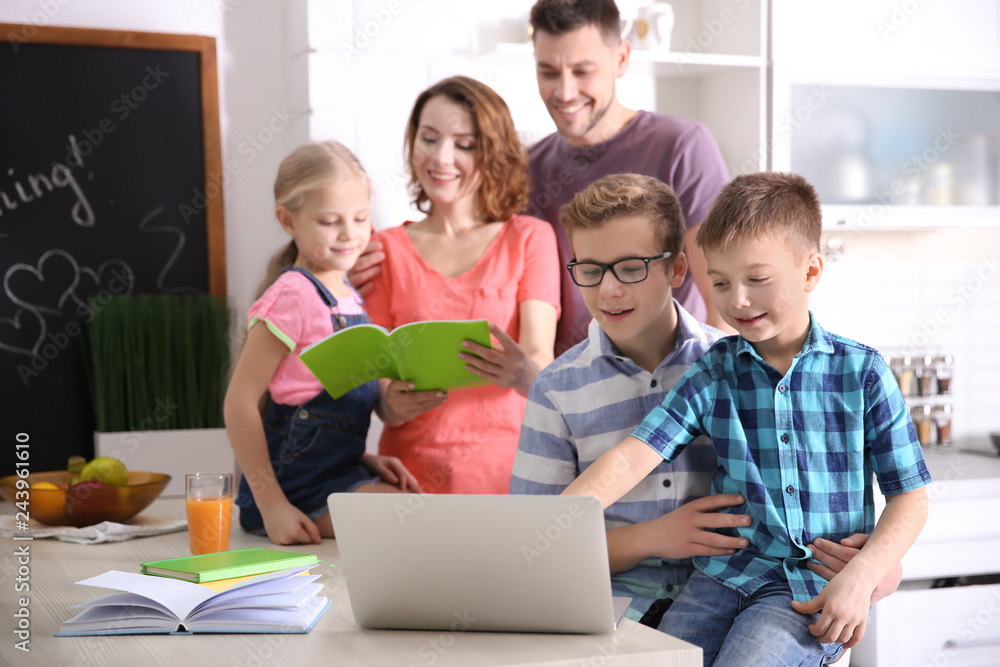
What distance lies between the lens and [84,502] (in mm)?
1639

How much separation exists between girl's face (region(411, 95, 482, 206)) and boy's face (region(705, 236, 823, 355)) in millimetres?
716

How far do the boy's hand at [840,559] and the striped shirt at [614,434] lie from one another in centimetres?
19

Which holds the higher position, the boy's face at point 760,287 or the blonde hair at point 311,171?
the blonde hair at point 311,171

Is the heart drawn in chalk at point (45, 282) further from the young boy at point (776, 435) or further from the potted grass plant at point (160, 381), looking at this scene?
the young boy at point (776, 435)

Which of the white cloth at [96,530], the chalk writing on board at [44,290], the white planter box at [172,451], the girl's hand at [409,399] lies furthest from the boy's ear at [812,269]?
the chalk writing on board at [44,290]

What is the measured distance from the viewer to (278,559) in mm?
1156

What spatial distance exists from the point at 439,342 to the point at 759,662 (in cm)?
67

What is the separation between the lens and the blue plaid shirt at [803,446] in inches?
48.6

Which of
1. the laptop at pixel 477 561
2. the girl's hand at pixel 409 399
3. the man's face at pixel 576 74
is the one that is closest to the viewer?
the laptop at pixel 477 561

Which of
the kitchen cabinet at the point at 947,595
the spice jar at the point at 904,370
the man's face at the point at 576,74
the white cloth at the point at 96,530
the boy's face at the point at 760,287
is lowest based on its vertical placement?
the kitchen cabinet at the point at 947,595

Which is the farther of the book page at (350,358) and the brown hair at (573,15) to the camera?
the brown hair at (573,15)

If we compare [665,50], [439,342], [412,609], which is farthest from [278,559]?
[665,50]

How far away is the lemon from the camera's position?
1.68 metres

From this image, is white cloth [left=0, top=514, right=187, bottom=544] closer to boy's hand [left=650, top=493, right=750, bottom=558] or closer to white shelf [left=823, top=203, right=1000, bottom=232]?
boy's hand [left=650, top=493, right=750, bottom=558]
